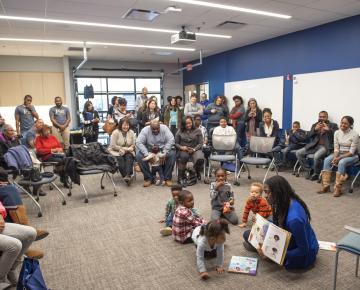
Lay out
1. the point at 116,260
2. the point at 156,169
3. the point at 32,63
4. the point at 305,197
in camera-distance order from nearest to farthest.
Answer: the point at 116,260
the point at 305,197
the point at 156,169
the point at 32,63

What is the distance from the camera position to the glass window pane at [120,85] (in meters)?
10.6

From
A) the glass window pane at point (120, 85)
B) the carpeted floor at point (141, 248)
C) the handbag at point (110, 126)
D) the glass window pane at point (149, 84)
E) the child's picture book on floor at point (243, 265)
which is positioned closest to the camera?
the carpeted floor at point (141, 248)

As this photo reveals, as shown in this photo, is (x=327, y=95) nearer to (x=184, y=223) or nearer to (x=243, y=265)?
(x=184, y=223)

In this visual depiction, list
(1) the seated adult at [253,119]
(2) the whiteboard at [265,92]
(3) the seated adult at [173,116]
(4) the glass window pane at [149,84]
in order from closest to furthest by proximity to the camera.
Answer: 1. (1) the seated adult at [253,119]
2. (2) the whiteboard at [265,92]
3. (3) the seated adult at [173,116]
4. (4) the glass window pane at [149,84]

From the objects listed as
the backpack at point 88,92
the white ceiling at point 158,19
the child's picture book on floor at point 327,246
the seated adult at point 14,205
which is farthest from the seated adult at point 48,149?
the backpack at point 88,92

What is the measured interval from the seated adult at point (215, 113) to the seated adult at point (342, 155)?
10.1 feet

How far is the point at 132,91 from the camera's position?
35.9 ft

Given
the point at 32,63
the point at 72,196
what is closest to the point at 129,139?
the point at 72,196

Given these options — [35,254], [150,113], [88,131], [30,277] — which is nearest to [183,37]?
[150,113]

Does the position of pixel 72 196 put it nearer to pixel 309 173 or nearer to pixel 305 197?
pixel 305 197

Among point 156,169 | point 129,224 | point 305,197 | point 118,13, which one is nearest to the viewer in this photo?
point 129,224

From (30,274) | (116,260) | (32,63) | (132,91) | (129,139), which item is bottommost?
(116,260)

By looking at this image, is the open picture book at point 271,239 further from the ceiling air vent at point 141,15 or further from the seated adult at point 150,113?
the seated adult at point 150,113

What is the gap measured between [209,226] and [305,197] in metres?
2.66
